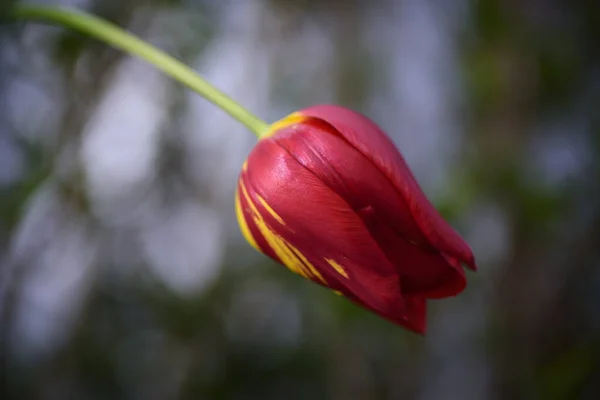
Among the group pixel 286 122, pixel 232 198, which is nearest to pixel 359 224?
pixel 286 122

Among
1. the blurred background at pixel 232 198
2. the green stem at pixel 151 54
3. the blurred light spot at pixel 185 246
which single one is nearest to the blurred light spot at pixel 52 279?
the blurred background at pixel 232 198

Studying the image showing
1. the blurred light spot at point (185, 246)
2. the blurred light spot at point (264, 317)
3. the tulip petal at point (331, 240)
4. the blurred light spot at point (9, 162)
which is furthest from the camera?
the blurred light spot at point (264, 317)

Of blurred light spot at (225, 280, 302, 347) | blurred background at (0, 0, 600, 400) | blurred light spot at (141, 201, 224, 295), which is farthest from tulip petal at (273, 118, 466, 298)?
blurred light spot at (225, 280, 302, 347)

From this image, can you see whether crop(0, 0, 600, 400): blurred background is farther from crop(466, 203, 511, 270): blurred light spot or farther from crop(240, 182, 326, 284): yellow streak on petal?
crop(240, 182, 326, 284): yellow streak on petal

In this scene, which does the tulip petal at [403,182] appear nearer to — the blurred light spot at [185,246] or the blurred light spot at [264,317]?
the blurred light spot at [185,246]

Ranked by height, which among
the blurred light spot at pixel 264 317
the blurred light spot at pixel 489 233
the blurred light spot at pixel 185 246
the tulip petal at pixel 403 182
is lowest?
the blurred light spot at pixel 264 317

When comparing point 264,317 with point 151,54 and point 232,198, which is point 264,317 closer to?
point 232,198

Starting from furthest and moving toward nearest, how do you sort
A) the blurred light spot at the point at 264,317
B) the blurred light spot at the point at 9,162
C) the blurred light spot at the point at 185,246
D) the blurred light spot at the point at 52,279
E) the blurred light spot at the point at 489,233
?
the blurred light spot at the point at 264,317 → the blurred light spot at the point at 185,246 → the blurred light spot at the point at 489,233 → the blurred light spot at the point at 52,279 → the blurred light spot at the point at 9,162
